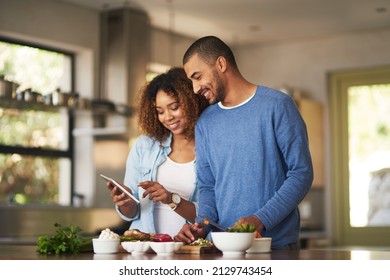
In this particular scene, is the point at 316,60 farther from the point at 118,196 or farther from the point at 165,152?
the point at 118,196

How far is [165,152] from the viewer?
296 centimetres

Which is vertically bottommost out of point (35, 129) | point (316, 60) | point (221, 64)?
point (221, 64)

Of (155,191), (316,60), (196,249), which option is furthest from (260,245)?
(316,60)

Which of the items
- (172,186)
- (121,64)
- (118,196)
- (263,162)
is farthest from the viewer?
(121,64)

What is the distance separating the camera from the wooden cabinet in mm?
7539

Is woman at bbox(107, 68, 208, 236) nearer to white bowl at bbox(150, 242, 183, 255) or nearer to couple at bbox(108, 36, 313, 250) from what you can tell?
couple at bbox(108, 36, 313, 250)

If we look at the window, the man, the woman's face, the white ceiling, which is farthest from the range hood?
the man

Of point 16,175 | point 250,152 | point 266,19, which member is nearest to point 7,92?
point 16,175

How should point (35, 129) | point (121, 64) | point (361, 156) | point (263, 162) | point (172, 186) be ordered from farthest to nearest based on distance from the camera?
point (361, 156) → point (121, 64) → point (35, 129) → point (172, 186) → point (263, 162)

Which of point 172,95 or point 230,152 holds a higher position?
point 172,95

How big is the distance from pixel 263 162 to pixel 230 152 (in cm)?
13

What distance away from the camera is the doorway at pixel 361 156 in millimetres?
7570

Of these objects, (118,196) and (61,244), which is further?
(118,196)

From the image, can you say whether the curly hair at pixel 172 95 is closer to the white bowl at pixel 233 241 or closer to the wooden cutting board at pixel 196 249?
the wooden cutting board at pixel 196 249
